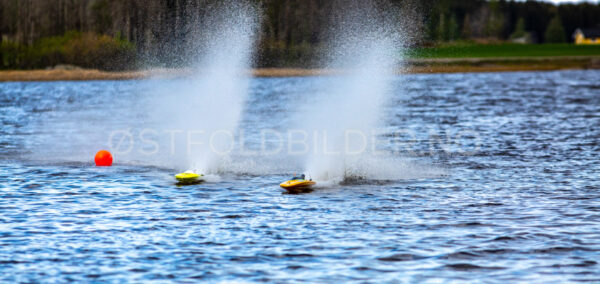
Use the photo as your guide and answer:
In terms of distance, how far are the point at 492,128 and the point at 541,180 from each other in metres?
20.9

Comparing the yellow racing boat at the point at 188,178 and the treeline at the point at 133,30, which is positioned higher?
the treeline at the point at 133,30

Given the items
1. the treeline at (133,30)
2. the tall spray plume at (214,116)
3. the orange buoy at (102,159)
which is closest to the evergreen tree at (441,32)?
the treeline at (133,30)

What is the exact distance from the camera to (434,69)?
172375 millimetres

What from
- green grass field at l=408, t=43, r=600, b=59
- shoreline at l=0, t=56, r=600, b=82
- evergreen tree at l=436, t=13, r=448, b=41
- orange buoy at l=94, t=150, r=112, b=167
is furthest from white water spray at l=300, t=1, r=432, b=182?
evergreen tree at l=436, t=13, r=448, b=41

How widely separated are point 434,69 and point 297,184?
152641 mm

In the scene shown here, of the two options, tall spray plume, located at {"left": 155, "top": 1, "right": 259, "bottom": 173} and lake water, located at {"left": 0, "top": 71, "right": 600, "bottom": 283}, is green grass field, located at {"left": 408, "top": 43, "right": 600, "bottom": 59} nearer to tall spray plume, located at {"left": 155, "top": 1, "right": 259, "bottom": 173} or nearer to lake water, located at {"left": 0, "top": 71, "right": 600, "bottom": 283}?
tall spray plume, located at {"left": 155, "top": 1, "right": 259, "bottom": 173}

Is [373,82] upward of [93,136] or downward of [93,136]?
upward

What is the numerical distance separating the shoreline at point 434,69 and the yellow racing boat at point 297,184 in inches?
4560

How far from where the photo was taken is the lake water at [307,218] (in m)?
15.3

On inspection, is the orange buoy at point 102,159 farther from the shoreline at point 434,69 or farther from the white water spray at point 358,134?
the shoreline at point 434,69

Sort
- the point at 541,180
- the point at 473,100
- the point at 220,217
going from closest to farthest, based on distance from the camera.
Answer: the point at 220,217
the point at 541,180
the point at 473,100

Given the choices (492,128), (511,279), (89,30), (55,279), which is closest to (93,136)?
(492,128)

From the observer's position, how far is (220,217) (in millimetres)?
20000

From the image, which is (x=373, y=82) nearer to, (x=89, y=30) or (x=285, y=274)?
(x=285, y=274)
